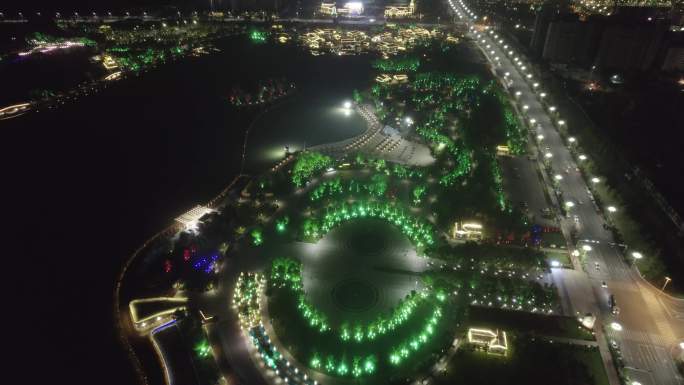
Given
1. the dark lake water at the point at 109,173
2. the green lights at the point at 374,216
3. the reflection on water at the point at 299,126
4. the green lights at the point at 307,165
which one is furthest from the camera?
the reflection on water at the point at 299,126

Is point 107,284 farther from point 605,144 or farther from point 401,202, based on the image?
point 605,144

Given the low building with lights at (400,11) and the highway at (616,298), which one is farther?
the low building with lights at (400,11)

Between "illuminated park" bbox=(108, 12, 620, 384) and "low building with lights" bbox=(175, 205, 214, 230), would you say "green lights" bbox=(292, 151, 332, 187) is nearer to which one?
"illuminated park" bbox=(108, 12, 620, 384)

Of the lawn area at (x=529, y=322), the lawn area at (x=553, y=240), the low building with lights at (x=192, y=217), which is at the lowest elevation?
the lawn area at (x=529, y=322)

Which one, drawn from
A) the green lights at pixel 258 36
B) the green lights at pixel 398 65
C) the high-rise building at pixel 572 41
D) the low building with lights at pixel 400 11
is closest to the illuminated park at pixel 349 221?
the green lights at pixel 398 65

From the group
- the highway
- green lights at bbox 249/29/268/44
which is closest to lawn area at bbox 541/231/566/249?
the highway

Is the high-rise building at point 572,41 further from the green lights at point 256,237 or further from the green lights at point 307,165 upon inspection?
the green lights at point 256,237

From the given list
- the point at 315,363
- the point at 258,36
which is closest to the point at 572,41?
the point at 258,36
